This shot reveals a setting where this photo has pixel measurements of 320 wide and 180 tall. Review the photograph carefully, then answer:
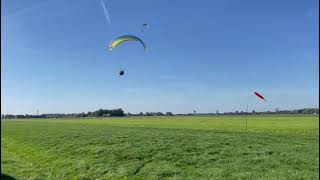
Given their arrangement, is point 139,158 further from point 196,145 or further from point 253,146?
point 253,146

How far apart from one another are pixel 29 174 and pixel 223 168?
7669mm

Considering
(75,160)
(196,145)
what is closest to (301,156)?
(196,145)

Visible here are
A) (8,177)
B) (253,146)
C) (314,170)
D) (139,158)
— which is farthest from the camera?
(253,146)

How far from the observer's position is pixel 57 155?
83.3 ft

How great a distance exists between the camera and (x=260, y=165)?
715 inches

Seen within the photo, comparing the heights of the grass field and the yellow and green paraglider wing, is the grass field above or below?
below

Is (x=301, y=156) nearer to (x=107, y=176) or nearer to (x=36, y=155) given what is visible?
(x=107, y=176)

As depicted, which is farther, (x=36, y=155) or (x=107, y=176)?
(x=36, y=155)

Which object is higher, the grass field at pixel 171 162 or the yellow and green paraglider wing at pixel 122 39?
the yellow and green paraglider wing at pixel 122 39

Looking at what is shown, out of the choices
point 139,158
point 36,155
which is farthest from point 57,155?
point 139,158

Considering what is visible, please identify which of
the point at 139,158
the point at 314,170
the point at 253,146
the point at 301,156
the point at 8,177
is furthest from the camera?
the point at 253,146

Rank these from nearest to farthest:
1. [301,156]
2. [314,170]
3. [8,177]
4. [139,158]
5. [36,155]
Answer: [314,170], [8,177], [301,156], [139,158], [36,155]

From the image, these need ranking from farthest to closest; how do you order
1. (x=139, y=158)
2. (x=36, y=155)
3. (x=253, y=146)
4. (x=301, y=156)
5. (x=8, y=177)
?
(x=36, y=155) → (x=253, y=146) → (x=139, y=158) → (x=301, y=156) → (x=8, y=177)

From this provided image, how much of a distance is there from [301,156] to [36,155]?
574 inches
